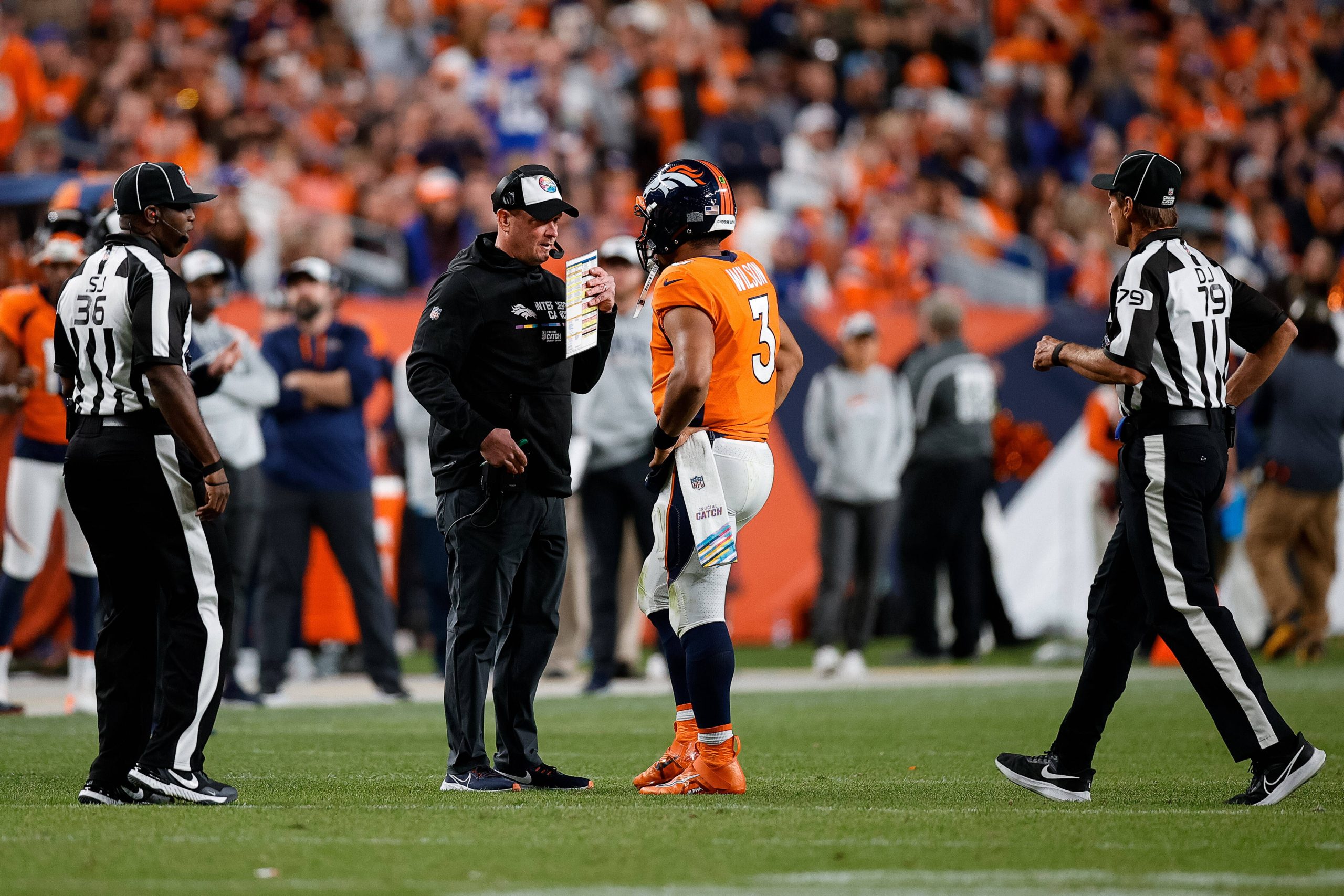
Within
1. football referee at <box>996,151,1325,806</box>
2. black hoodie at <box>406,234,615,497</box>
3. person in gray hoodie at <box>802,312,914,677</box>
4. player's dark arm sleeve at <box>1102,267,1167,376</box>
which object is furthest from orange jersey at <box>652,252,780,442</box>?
person in gray hoodie at <box>802,312,914,677</box>

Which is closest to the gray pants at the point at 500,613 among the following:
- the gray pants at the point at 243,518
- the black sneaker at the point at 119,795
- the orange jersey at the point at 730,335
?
the orange jersey at the point at 730,335

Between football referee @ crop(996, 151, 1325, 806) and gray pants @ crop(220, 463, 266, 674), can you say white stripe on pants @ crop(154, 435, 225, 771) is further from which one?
gray pants @ crop(220, 463, 266, 674)

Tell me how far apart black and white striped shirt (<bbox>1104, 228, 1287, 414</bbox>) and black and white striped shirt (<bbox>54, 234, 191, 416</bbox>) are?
3250mm

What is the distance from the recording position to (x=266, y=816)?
568cm

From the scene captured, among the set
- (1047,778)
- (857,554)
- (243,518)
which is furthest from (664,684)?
(1047,778)

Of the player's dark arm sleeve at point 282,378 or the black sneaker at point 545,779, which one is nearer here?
the black sneaker at point 545,779

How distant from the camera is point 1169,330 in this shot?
6.09 meters

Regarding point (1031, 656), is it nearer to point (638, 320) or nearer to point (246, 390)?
point (638, 320)

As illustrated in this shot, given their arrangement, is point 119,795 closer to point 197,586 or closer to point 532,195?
point 197,586

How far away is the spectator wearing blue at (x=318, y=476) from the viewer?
10.8 meters

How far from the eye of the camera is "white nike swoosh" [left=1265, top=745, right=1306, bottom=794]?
5934 millimetres

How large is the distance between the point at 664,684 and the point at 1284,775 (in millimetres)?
6463

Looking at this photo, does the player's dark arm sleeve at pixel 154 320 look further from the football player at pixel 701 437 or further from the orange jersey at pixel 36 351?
the orange jersey at pixel 36 351

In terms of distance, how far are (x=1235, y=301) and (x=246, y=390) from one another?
603 centimetres
